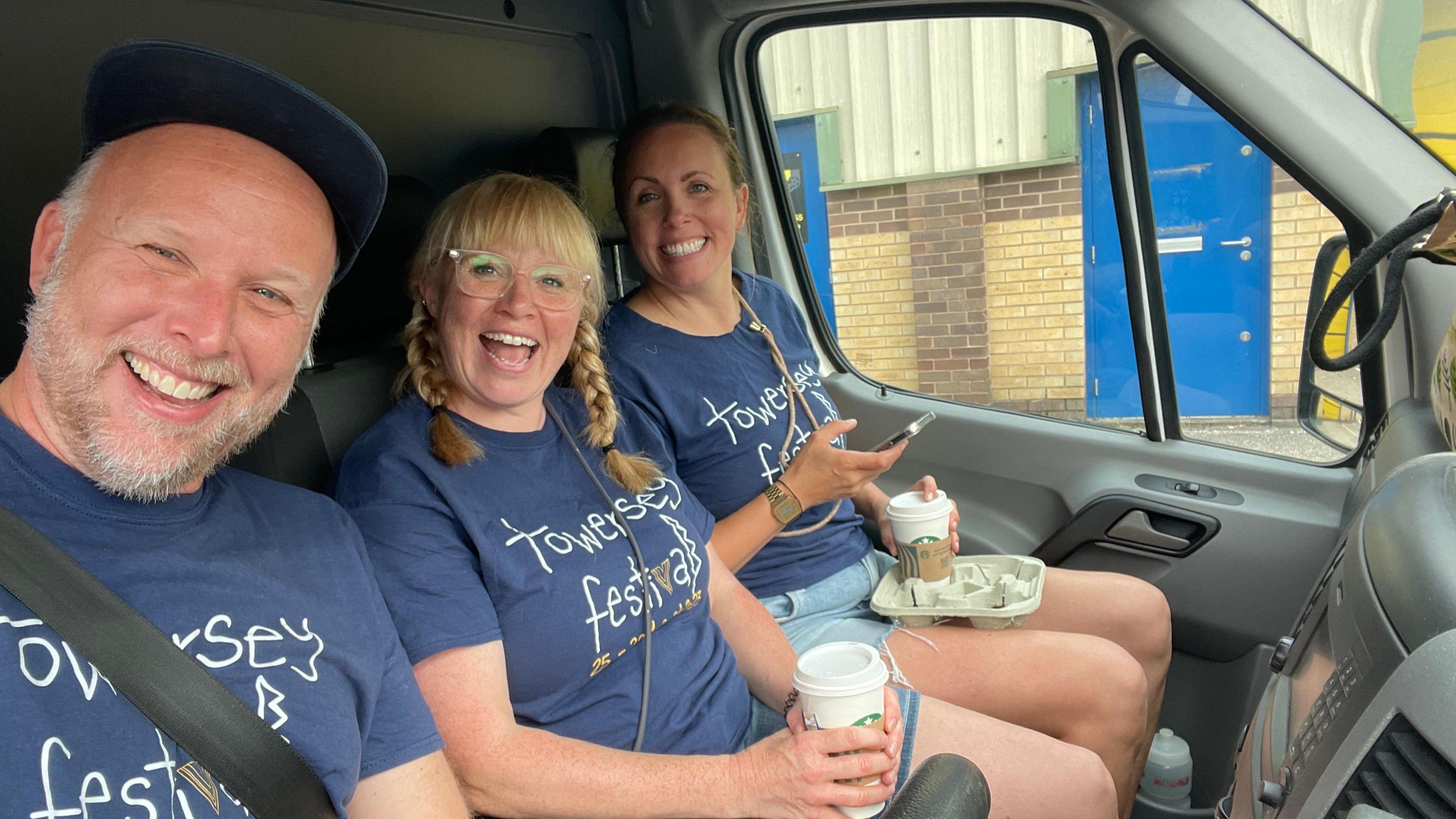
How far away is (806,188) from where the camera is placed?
3457 mm

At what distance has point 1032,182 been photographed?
10.1 ft

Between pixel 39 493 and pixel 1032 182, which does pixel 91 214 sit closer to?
pixel 39 493

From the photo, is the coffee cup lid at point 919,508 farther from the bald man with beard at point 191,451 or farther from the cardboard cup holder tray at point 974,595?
the bald man with beard at point 191,451

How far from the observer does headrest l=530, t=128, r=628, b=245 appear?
252 cm

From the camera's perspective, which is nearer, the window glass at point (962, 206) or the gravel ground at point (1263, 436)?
the gravel ground at point (1263, 436)

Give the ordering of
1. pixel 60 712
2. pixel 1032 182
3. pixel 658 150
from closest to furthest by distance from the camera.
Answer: pixel 60 712 < pixel 658 150 < pixel 1032 182

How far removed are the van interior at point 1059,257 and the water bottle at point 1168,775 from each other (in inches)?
2.1

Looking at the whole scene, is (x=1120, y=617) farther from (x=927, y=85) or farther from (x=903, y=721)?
(x=927, y=85)

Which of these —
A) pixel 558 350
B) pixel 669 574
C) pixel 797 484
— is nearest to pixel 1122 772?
pixel 797 484

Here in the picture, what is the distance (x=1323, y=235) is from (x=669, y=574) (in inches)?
64.4

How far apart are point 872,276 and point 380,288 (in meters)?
2.04

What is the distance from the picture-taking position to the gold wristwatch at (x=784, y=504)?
2111mm

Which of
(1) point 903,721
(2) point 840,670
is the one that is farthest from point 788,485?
(2) point 840,670

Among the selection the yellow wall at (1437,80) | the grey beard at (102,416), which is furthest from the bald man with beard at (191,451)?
the yellow wall at (1437,80)
